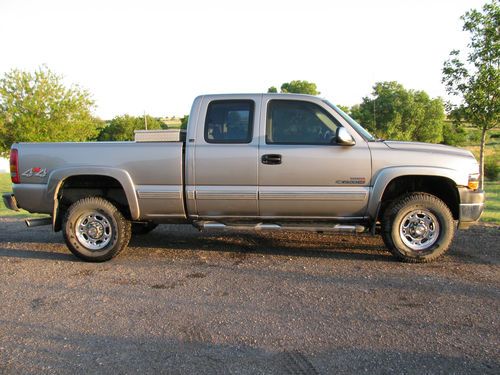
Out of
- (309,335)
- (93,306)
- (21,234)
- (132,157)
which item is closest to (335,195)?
(309,335)

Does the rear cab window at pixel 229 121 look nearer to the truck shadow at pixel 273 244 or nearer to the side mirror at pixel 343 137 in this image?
the side mirror at pixel 343 137

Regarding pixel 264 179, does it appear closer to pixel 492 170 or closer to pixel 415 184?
pixel 415 184

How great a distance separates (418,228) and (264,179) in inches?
79.9

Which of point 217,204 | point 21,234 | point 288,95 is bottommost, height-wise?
point 21,234

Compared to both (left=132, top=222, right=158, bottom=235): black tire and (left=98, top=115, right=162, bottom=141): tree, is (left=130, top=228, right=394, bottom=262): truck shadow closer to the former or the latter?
(left=132, top=222, right=158, bottom=235): black tire

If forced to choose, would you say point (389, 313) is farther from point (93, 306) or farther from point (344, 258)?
point (93, 306)

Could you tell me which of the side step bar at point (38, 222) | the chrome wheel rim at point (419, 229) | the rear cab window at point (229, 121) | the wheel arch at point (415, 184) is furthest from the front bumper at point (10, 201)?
the chrome wheel rim at point (419, 229)

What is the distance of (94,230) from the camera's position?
18.1 ft

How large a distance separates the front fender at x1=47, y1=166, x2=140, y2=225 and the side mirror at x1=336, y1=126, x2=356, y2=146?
2674mm

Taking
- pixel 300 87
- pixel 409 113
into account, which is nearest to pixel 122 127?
pixel 300 87

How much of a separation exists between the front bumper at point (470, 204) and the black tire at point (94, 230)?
14.1ft

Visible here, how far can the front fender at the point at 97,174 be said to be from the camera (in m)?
5.34

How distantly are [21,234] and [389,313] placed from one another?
6.31m

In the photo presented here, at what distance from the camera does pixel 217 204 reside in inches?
212
